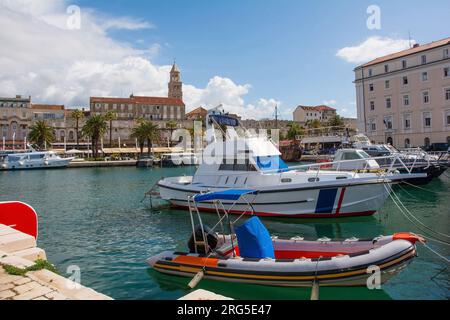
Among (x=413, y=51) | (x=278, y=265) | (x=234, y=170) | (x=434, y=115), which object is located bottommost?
(x=278, y=265)

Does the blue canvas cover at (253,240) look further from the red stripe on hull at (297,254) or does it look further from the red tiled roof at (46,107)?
the red tiled roof at (46,107)

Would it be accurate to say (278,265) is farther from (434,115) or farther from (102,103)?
(102,103)

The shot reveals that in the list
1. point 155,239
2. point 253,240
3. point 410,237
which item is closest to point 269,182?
point 155,239

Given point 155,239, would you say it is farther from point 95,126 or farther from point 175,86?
point 175,86

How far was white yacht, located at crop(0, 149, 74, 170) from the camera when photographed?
76.9 metres

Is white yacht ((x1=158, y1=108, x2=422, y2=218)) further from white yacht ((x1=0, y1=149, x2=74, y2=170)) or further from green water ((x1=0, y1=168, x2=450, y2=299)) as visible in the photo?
white yacht ((x1=0, y1=149, x2=74, y2=170))

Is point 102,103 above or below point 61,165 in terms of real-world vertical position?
above

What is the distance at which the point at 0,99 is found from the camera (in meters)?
116

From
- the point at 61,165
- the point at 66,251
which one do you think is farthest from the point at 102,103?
the point at 66,251

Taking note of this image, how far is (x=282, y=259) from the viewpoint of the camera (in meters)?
9.33

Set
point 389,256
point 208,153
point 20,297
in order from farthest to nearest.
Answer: point 208,153, point 389,256, point 20,297

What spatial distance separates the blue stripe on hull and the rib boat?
665cm

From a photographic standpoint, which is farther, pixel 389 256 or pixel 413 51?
pixel 413 51
